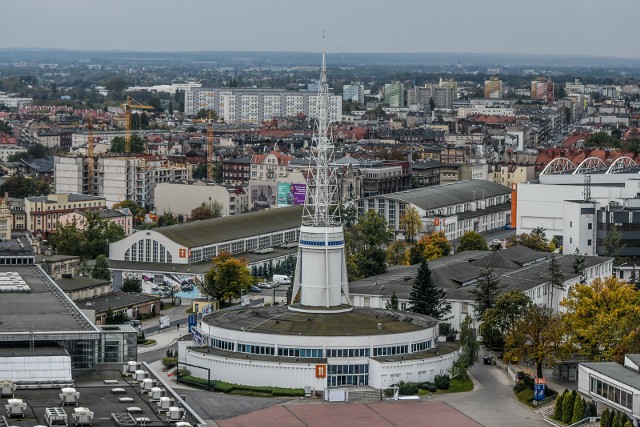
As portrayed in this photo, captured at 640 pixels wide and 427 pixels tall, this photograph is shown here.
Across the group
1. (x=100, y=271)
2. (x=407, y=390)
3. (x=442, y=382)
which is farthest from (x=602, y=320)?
(x=100, y=271)

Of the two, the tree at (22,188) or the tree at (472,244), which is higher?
the tree at (472,244)

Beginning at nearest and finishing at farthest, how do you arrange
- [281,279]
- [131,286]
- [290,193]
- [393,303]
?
[393,303]
[131,286]
[281,279]
[290,193]

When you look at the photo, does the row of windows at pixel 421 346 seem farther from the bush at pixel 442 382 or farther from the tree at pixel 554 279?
the tree at pixel 554 279

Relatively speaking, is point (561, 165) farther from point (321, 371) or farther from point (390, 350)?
point (321, 371)

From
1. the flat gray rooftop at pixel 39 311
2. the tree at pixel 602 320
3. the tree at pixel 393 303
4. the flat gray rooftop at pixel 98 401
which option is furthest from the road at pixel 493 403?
Answer: the flat gray rooftop at pixel 39 311

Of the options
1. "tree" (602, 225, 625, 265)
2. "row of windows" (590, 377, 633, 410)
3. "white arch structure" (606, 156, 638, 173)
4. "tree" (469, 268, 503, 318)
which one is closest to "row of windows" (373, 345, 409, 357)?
"tree" (469, 268, 503, 318)

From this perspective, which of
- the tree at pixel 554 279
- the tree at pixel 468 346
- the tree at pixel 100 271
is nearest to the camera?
the tree at pixel 468 346

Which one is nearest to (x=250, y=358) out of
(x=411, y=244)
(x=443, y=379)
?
(x=443, y=379)
